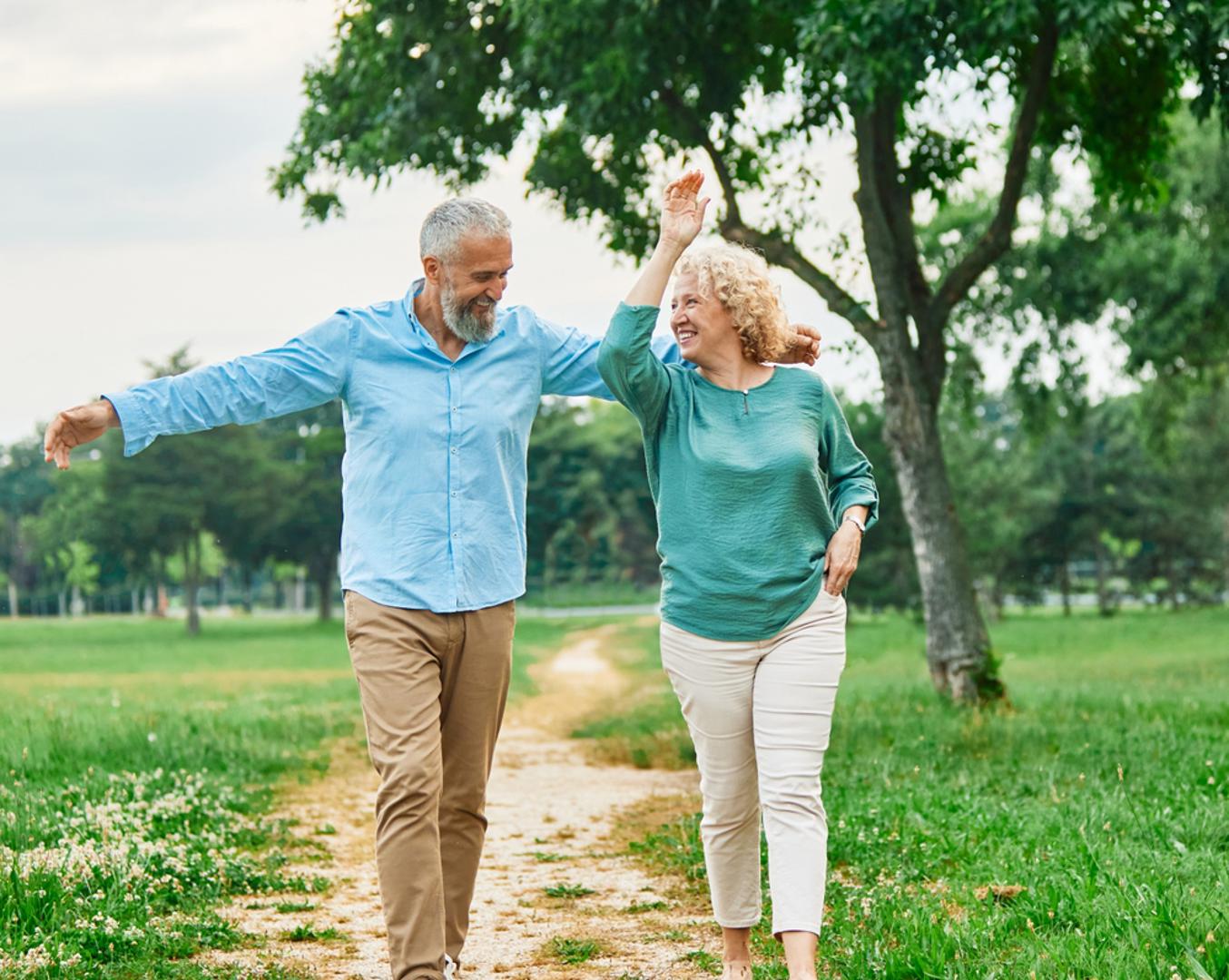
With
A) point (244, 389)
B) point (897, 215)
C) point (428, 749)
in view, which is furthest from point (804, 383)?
point (897, 215)

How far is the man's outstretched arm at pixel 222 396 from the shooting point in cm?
439

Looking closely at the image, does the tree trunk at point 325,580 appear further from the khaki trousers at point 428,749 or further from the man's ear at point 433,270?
the man's ear at point 433,270

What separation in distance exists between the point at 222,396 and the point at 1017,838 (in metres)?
3.97

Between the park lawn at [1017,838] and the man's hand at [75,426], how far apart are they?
2781 mm

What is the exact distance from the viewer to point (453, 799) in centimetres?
485

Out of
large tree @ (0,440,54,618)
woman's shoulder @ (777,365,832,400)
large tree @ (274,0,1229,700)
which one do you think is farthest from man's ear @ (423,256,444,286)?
large tree @ (0,440,54,618)

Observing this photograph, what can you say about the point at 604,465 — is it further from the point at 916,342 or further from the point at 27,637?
the point at 916,342

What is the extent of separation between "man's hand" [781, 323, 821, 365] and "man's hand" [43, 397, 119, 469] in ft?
7.07

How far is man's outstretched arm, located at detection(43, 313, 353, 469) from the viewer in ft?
14.4

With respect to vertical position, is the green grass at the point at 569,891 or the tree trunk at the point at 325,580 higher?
the green grass at the point at 569,891

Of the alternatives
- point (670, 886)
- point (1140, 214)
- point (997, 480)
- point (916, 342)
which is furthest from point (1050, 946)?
point (997, 480)

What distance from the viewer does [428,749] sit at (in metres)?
4.45

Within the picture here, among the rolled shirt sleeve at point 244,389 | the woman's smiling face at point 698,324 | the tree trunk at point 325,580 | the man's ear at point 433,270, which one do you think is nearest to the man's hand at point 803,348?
the woman's smiling face at point 698,324

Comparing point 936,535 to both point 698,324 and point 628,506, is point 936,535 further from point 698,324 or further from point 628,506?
point 628,506
